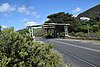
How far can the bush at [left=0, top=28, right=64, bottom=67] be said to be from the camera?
642cm

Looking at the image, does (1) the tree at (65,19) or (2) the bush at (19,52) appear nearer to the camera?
(2) the bush at (19,52)

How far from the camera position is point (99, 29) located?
77438 mm

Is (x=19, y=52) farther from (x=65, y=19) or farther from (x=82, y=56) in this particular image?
(x=65, y=19)

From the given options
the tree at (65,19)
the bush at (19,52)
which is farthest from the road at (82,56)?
the tree at (65,19)

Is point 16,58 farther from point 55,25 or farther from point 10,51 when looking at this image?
point 55,25

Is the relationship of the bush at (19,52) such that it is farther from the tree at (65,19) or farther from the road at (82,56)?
the tree at (65,19)

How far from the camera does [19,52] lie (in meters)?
6.46

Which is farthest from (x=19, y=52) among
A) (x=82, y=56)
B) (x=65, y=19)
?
(x=65, y=19)

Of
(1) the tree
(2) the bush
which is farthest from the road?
(1) the tree

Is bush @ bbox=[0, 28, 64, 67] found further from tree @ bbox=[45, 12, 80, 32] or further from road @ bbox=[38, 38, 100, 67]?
tree @ bbox=[45, 12, 80, 32]

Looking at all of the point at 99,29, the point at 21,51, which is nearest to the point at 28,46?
the point at 21,51

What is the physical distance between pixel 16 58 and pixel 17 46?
335 mm

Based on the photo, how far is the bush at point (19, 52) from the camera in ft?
21.1

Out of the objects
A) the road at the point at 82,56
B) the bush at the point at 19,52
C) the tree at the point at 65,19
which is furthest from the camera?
the tree at the point at 65,19
